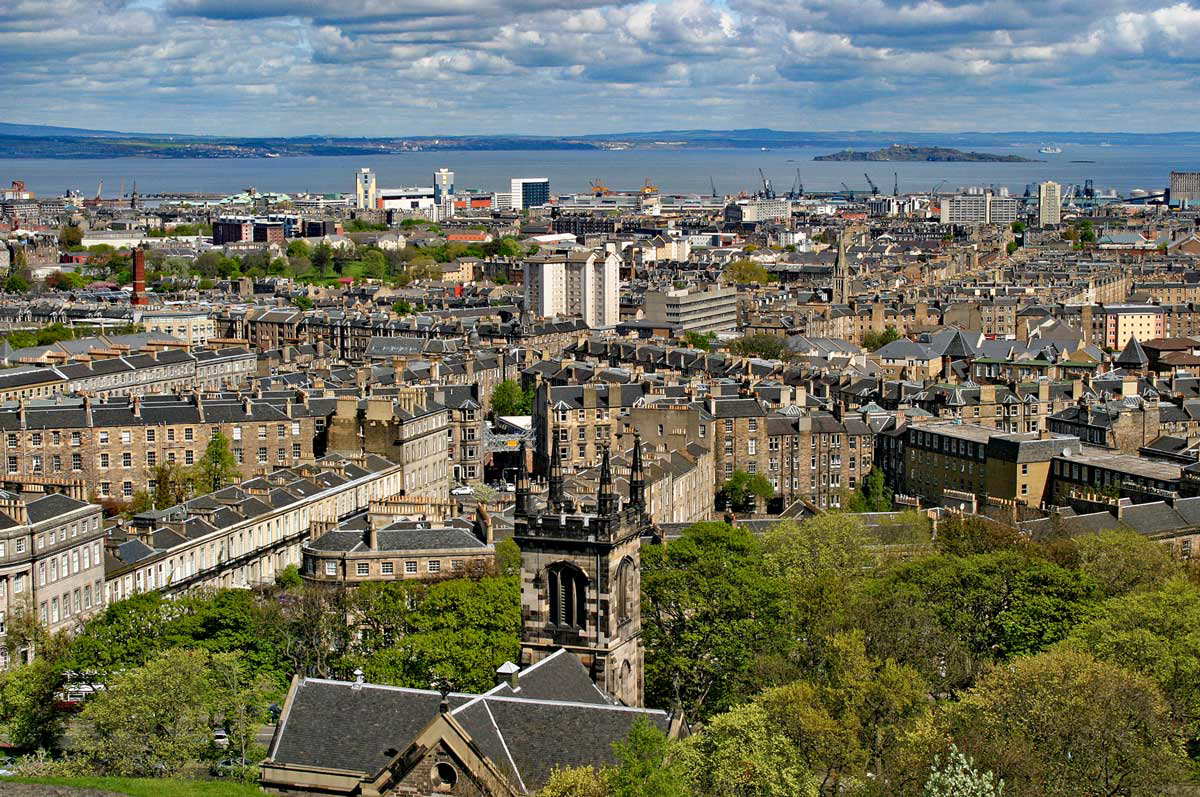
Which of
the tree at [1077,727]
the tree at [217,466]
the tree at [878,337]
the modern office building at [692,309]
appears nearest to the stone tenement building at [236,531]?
the tree at [217,466]

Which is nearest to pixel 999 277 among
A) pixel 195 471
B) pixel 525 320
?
pixel 525 320

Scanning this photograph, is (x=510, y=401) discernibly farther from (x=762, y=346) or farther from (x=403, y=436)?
(x=762, y=346)

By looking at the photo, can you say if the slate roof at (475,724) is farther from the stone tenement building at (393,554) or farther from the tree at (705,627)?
the stone tenement building at (393,554)

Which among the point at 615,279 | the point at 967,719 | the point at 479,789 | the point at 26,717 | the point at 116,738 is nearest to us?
the point at 479,789

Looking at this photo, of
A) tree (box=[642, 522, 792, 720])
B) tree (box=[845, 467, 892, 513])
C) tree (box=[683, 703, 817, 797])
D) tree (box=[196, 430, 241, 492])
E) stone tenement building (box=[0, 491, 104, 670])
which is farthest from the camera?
tree (box=[196, 430, 241, 492])

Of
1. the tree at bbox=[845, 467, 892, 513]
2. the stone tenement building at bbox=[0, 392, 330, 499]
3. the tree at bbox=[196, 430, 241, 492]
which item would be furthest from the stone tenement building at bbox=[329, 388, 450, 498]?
the tree at bbox=[845, 467, 892, 513]

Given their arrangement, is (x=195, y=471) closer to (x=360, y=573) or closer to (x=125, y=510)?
(x=125, y=510)

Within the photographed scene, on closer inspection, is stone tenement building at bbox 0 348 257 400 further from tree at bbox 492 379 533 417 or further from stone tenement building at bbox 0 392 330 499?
tree at bbox 492 379 533 417
